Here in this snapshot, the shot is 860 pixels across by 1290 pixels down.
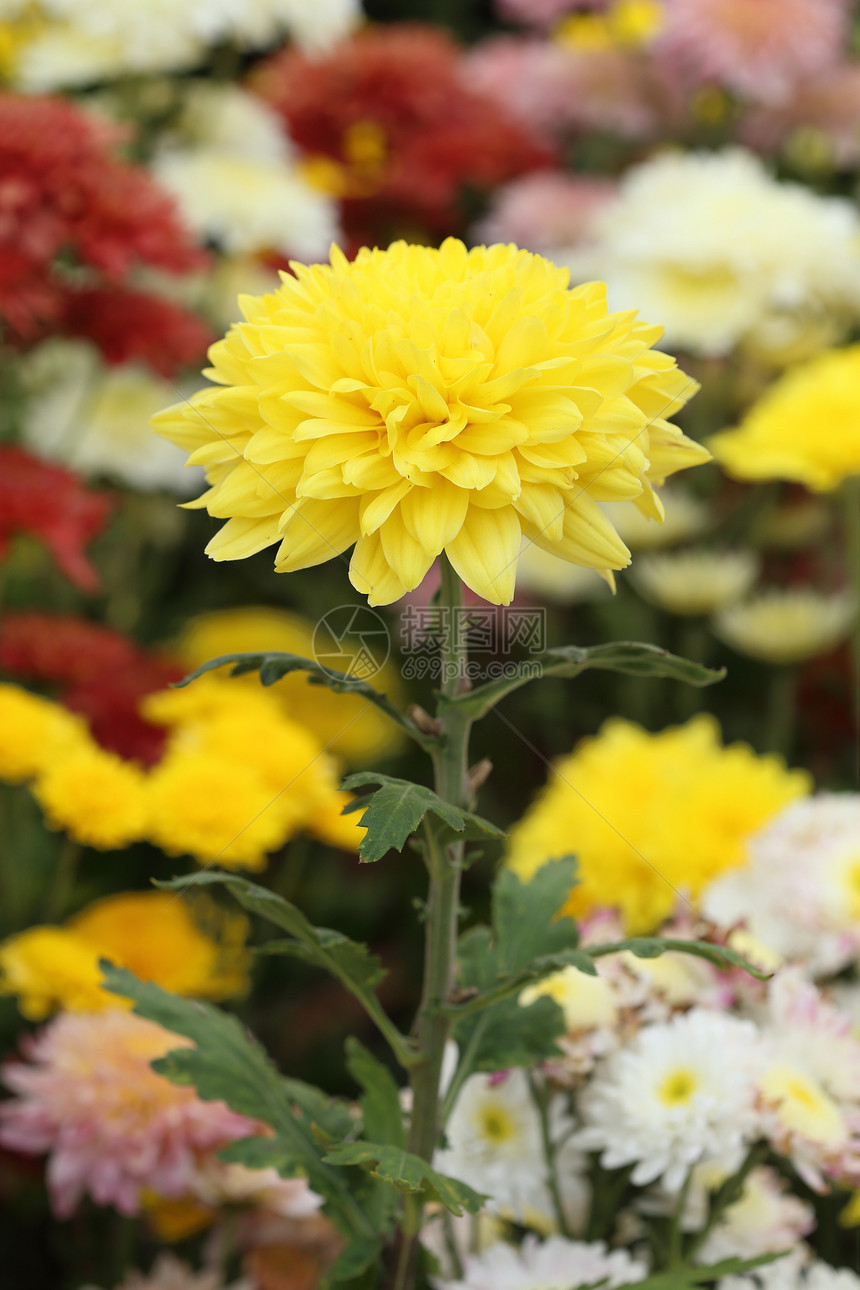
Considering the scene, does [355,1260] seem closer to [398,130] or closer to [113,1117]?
[113,1117]

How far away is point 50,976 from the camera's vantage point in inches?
22.4

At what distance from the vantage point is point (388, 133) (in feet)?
3.50

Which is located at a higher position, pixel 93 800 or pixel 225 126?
pixel 225 126

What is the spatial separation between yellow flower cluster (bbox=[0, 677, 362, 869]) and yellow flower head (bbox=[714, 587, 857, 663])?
36 centimetres

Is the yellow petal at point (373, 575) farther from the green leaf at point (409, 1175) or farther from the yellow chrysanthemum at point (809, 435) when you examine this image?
the yellow chrysanthemum at point (809, 435)

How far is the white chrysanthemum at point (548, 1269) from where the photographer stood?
0.41m

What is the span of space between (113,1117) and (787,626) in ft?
1.88

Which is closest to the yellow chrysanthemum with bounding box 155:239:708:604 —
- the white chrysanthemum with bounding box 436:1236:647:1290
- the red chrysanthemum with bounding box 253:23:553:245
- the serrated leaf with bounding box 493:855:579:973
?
the serrated leaf with bounding box 493:855:579:973

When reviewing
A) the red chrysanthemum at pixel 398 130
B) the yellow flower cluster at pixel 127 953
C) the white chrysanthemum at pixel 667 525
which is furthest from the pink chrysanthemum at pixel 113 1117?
the red chrysanthemum at pixel 398 130

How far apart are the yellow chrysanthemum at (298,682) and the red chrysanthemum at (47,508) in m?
0.16

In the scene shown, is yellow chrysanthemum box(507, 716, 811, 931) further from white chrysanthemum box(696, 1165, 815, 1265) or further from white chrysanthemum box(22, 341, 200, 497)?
white chrysanthemum box(22, 341, 200, 497)

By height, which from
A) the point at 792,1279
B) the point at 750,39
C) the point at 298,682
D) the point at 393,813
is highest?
the point at 750,39

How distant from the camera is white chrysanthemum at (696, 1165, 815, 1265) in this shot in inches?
17.8

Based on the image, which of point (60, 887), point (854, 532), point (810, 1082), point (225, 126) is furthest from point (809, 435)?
point (225, 126)
